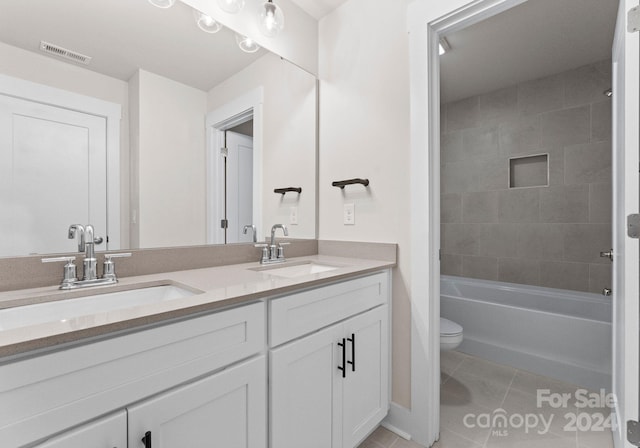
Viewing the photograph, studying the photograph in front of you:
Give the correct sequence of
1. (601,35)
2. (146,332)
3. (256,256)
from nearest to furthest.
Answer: (146,332)
(256,256)
(601,35)

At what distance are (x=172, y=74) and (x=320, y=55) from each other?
991 mm

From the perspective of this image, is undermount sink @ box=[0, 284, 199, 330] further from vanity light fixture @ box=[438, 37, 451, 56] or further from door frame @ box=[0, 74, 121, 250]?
vanity light fixture @ box=[438, 37, 451, 56]

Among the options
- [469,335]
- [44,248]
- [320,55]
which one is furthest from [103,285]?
[469,335]

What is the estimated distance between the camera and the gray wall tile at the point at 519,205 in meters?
2.84

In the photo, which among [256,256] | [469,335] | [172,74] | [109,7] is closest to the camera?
[109,7]

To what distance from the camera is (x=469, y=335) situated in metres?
2.52

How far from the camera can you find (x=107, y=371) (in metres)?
0.67

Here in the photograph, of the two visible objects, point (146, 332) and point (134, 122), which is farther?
point (134, 122)

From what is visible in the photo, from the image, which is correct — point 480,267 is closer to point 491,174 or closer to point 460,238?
point 460,238

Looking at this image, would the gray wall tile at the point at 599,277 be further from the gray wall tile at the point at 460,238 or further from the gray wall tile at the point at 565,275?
the gray wall tile at the point at 460,238

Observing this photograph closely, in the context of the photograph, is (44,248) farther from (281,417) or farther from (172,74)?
(281,417)

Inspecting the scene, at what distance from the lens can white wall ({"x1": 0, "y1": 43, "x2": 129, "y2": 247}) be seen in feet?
3.27

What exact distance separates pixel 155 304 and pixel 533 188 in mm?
3181

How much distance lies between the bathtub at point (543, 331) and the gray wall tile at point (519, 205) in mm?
643
